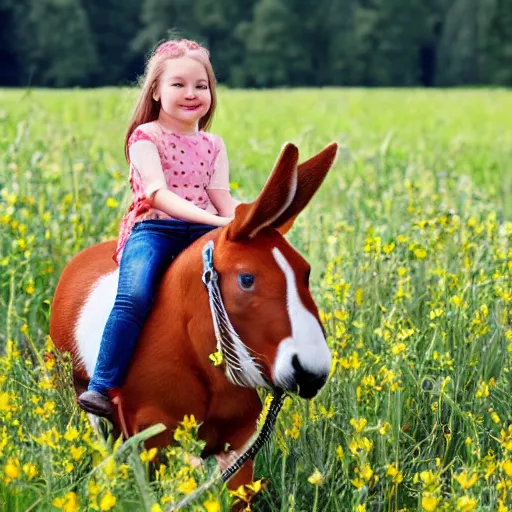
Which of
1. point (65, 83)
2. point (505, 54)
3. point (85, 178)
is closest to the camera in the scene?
point (85, 178)

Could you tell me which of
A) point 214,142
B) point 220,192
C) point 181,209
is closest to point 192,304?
point 181,209

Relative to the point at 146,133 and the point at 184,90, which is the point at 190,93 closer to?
the point at 184,90

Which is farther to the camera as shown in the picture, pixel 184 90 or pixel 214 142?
pixel 214 142

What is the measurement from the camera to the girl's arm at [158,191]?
2.64 metres

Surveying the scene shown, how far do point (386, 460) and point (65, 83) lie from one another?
169 ft

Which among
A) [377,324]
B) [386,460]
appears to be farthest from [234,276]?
[377,324]

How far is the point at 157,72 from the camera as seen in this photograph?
9.37 ft

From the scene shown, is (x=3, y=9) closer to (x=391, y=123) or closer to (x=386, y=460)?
(x=391, y=123)

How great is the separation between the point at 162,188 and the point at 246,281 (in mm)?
440

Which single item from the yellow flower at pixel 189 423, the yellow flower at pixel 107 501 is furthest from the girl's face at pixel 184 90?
the yellow flower at pixel 107 501

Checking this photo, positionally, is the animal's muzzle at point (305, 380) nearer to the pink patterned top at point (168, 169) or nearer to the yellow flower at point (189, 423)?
the yellow flower at point (189, 423)

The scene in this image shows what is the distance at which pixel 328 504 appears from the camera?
278 cm

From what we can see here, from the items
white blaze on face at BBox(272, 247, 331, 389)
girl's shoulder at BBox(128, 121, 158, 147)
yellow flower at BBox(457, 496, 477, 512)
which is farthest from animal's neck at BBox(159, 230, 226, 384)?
yellow flower at BBox(457, 496, 477, 512)

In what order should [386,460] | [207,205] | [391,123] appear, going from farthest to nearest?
[391,123] → [207,205] → [386,460]
